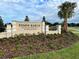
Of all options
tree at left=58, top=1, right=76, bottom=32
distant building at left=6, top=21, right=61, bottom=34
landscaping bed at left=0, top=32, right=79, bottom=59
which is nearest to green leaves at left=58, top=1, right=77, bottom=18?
tree at left=58, top=1, right=76, bottom=32

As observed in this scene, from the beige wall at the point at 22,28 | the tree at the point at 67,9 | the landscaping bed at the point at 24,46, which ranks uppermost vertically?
the tree at the point at 67,9

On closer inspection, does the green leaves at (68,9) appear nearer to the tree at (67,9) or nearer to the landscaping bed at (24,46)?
the tree at (67,9)

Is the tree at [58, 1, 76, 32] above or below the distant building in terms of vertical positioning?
above

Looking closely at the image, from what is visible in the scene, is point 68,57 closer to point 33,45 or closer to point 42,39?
point 33,45

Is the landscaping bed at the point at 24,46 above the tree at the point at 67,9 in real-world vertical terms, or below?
below

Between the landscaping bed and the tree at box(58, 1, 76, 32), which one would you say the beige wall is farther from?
the tree at box(58, 1, 76, 32)

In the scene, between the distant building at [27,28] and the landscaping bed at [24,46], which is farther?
the distant building at [27,28]

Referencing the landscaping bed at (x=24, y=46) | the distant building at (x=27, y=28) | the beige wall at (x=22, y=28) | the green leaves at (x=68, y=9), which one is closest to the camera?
the landscaping bed at (x=24, y=46)

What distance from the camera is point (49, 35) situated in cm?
2277

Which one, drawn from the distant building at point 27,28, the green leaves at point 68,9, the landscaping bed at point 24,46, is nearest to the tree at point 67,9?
the green leaves at point 68,9

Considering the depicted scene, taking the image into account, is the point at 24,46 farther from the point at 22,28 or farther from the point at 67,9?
the point at 67,9

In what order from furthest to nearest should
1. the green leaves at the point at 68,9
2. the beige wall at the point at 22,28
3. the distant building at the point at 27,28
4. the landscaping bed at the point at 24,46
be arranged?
1. the green leaves at the point at 68,9
2. the distant building at the point at 27,28
3. the beige wall at the point at 22,28
4. the landscaping bed at the point at 24,46

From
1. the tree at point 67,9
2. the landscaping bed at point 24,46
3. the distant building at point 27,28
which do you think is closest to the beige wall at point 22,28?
the distant building at point 27,28

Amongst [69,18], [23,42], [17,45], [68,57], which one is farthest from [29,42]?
[69,18]
